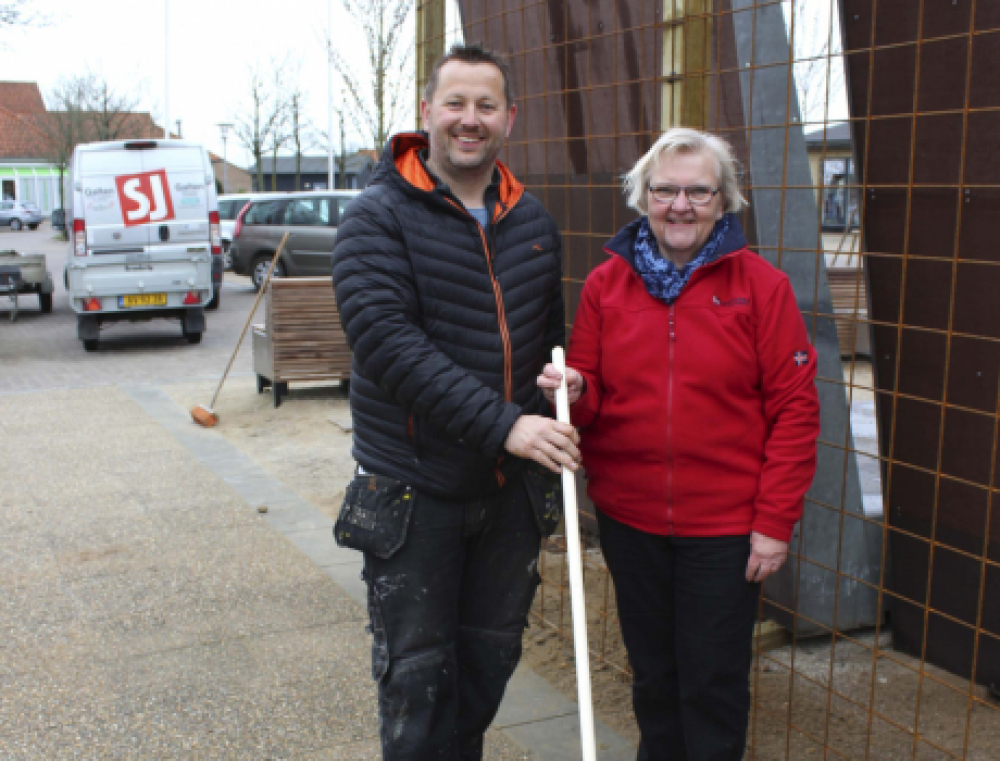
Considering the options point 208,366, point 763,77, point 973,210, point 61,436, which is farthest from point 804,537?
point 208,366

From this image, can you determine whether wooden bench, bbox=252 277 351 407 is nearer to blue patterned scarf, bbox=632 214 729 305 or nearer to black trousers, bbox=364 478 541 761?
black trousers, bbox=364 478 541 761

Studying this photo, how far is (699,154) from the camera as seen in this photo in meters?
2.41

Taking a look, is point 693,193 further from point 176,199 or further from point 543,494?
point 176,199

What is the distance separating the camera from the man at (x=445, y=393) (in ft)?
7.77

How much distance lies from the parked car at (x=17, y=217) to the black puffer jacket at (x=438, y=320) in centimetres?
5831

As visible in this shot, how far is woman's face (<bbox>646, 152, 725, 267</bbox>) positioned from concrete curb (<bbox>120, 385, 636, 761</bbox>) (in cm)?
170

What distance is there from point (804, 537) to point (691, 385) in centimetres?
170

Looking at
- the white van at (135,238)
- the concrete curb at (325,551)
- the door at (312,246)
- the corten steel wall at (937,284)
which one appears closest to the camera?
the corten steel wall at (937,284)

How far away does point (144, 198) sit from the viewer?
1304 centimetres

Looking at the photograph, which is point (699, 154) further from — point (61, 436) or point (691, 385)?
point (61, 436)

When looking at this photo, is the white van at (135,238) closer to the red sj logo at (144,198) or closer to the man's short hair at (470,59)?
the red sj logo at (144,198)

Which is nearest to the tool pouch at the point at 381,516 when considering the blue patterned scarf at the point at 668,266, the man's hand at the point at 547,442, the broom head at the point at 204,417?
the man's hand at the point at 547,442

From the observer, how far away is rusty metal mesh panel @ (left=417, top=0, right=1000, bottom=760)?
3041 mm

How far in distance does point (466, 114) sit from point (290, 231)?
16.8 metres
